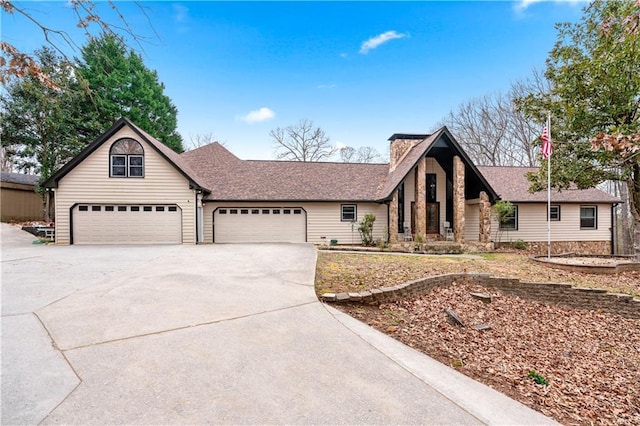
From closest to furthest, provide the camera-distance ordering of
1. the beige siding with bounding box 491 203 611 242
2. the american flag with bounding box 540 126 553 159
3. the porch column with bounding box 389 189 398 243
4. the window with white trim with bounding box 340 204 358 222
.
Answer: the american flag with bounding box 540 126 553 159, the porch column with bounding box 389 189 398 243, the window with white trim with bounding box 340 204 358 222, the beige siding with bounding box 491 203 611 242

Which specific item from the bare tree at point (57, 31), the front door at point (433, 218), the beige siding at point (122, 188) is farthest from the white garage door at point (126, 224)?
the front door at point (433, 218)

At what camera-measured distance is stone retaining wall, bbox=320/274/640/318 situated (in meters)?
6.89

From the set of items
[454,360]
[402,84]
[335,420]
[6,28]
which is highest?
[402,84]

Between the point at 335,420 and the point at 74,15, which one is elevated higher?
the point at 74,15

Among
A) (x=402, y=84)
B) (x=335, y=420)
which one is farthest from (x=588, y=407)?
(x=402, y=84)

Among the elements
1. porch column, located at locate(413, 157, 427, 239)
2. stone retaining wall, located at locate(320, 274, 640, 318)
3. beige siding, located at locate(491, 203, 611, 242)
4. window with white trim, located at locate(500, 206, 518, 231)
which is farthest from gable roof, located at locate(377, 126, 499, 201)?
stone retaining wall, located at locate(320, 274, 640, 318)

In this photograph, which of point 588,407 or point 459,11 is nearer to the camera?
point 588,407

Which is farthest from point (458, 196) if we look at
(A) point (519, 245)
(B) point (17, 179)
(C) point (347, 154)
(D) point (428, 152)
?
(B) point (17, 179)

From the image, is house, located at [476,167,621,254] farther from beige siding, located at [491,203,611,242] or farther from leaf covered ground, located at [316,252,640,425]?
leaf covered ground, located at [316,252,640,425]

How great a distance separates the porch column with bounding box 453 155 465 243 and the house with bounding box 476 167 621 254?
8.01 feet

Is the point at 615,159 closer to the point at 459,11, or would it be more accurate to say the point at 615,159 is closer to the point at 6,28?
the point at 459,11

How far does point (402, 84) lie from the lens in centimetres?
1878

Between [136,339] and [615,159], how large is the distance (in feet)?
46.3

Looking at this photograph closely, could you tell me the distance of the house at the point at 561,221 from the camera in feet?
57.1
